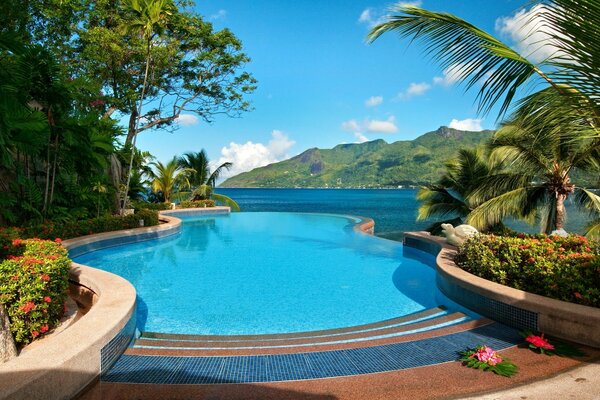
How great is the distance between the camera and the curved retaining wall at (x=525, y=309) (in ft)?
12.4

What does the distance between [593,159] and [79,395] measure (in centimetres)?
963

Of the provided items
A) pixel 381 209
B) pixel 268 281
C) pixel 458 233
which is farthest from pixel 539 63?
pixel 381 209

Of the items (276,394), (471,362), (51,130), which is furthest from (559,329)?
(51,130)

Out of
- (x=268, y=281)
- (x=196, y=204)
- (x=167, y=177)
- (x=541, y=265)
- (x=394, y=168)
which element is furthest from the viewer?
(x=394, y=168)

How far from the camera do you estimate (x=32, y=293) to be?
3.96 m

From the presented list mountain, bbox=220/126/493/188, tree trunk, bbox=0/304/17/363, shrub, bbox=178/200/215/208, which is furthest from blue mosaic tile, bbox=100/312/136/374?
mountain, bbox=220/126/493/188

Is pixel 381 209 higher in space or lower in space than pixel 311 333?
lower

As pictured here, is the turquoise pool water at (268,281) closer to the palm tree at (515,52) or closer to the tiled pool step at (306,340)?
the tiled pool step at (306,340)

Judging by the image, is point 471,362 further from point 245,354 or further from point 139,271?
point 139,271

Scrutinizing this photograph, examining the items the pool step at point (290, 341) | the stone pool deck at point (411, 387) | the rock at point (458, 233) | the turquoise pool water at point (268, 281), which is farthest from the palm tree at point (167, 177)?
the stone pool deck at point (411, 387)

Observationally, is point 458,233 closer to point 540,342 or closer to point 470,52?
point 540,342

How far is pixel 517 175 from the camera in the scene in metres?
9.23

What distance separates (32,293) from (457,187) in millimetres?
11511

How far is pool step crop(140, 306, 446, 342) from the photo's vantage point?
4.81 m
